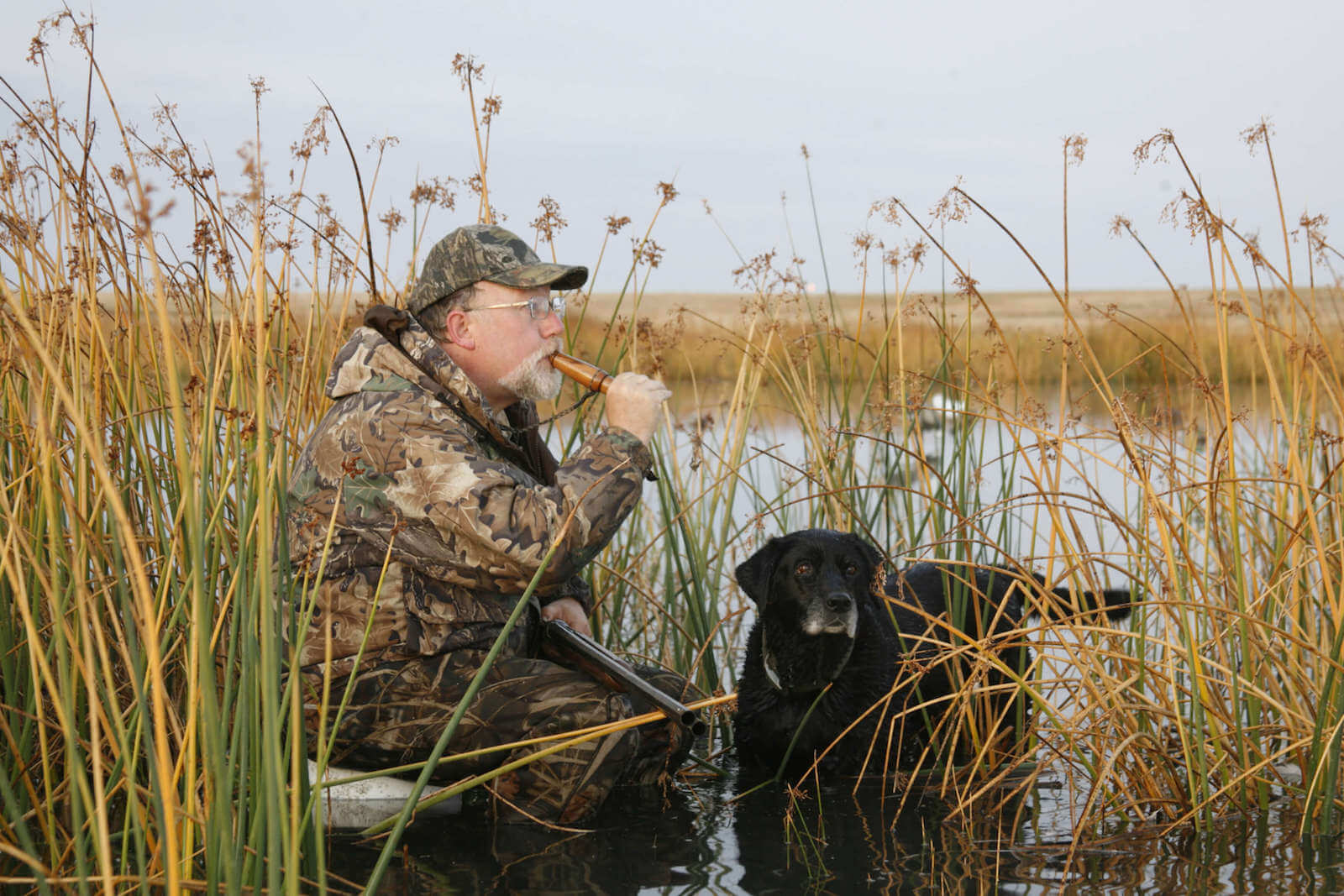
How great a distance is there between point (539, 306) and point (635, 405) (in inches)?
18.2

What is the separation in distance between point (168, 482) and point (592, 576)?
169 cm

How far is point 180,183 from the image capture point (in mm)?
3029

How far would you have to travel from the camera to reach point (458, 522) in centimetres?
311

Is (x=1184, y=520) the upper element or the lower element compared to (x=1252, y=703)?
upper

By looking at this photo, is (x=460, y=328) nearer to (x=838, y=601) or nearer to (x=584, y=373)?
(x=584, y=373)

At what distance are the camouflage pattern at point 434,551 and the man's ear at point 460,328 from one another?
0.47 ft

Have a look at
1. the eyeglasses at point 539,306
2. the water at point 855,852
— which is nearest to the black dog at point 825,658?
the water at point 855,852

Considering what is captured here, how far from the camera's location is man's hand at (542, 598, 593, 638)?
3.94 m

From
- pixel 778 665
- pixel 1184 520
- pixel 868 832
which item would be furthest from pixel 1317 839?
pixel 778 665

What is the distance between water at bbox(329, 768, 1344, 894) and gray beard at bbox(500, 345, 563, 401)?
1.22 metres

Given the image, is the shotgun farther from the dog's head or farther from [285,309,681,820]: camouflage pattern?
the dog's head

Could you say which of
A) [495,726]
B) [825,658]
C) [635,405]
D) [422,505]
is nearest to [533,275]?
[635,405]

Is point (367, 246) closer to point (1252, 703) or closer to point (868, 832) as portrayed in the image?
point (868, 832)

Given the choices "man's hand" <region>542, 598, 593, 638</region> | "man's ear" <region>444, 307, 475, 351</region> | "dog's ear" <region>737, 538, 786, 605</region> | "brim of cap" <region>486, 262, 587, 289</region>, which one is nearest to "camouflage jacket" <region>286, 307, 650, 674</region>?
"man's ear" <region>444, 307, 475, 351</region>
